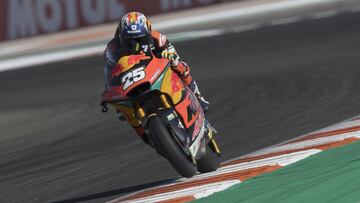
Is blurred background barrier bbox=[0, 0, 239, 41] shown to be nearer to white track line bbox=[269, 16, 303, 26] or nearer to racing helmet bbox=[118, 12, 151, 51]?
white track line bbox=[269, 16, 303, 26]

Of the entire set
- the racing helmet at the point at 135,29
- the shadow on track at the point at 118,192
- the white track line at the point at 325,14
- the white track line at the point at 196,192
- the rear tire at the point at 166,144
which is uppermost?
the racing helmet at the point at 135,29

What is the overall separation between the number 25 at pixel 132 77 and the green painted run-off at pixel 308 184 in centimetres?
115

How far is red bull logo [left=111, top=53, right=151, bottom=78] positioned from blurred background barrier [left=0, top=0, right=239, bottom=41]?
67.8 feet

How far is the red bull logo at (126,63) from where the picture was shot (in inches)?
296

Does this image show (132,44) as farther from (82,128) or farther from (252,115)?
(82,128)

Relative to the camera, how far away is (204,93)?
1475 centimetres

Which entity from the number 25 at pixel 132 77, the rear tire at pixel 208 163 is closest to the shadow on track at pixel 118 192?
the rear tire at pixel 208 163

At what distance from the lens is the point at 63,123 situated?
13688mm

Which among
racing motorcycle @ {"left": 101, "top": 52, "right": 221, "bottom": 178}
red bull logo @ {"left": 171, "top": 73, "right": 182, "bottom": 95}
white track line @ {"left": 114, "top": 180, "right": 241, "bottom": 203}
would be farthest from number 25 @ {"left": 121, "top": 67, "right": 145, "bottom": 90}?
white track line @ {"left": 114, "top": 180, "right": 241, "bottom": 203}

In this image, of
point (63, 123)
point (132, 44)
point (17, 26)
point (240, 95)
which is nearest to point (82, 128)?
point (63, 123)

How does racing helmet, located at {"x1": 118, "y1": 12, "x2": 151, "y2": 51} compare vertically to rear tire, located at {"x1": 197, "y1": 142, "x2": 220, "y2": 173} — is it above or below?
above

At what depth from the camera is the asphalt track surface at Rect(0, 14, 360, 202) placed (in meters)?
9.10

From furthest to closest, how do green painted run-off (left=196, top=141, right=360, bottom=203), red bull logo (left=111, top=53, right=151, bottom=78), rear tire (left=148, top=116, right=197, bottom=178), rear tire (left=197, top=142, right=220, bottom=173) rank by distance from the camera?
rear tire (left=197, top=142, right=220, bottom=173), red bull logo (left=111, top=53, right=151, bottom=78), rear tire (left=148, top=116, right=197, bottom=178), green painted run-off (left=196, top=141, right=360, bottom=203)

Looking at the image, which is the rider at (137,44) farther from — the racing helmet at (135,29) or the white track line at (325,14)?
the white track line at (325,14)
